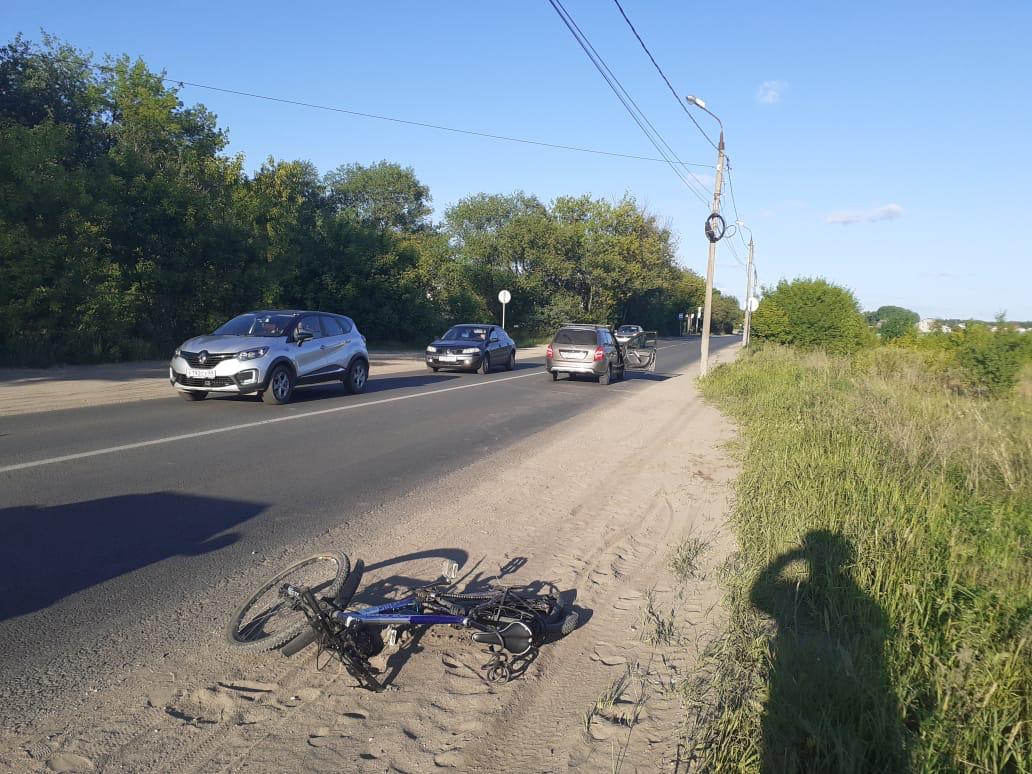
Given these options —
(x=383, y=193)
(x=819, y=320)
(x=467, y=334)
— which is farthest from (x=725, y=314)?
(x=467, y=334)

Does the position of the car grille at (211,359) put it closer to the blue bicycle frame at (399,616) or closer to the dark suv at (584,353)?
the dark suv at (584,353)

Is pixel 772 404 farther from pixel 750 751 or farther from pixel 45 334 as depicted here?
pixel 45 334

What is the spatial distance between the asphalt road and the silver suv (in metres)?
0.45

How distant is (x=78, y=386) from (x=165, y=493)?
10797 millimetres

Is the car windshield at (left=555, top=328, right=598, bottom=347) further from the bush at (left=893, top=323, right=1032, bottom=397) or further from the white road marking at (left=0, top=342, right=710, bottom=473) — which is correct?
the bush at (left=893, top=323, right=1032, bottom=397)

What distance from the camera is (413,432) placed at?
11398mm

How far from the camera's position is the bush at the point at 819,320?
31.8m

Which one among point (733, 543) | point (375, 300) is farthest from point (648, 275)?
point (733, 543)

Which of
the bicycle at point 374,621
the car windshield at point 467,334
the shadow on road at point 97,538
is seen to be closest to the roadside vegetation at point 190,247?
the car windshield at point 467,334

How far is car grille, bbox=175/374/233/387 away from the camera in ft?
42.8

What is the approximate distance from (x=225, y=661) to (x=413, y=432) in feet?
24.9

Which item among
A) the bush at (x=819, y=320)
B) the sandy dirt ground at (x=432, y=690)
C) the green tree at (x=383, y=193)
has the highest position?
the green tree at (x=383, y=193)

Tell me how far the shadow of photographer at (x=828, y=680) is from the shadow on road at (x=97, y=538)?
3980 millimetres

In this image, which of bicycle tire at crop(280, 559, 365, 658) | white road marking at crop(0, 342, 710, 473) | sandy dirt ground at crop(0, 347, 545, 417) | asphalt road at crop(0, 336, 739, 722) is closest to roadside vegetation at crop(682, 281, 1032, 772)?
bicycle tire at crop(280, 559, 365, 658)
